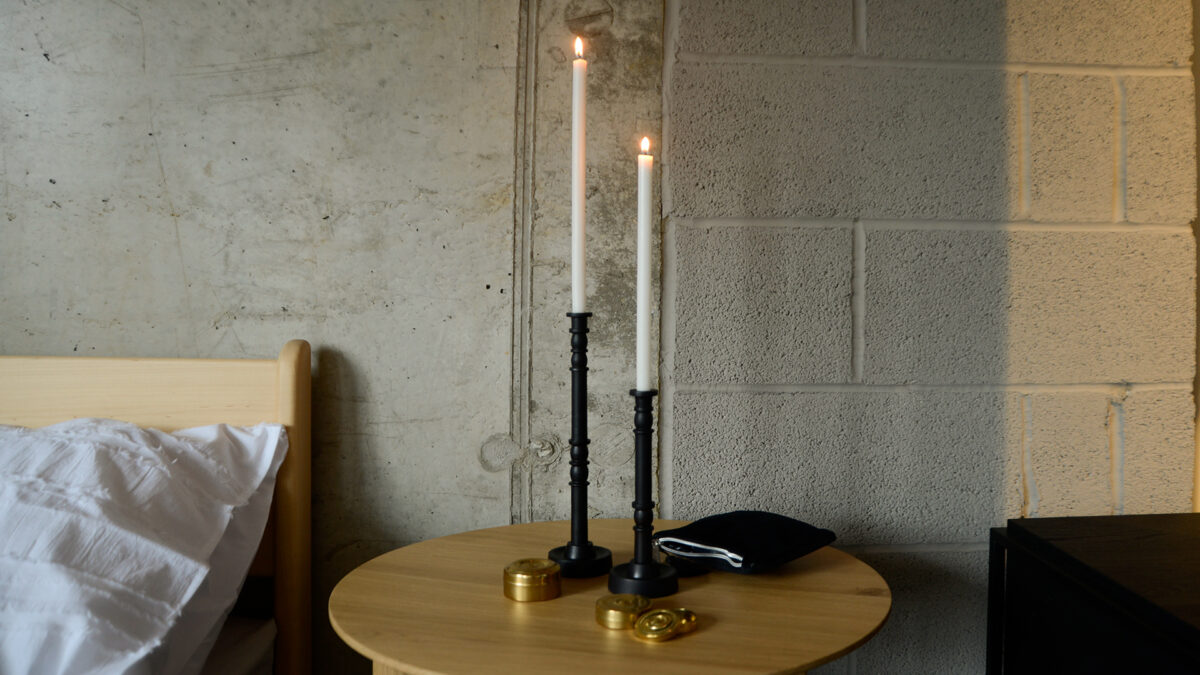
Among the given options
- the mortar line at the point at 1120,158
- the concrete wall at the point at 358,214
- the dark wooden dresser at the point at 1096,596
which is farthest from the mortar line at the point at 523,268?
the mortar line at the point at 1120,158

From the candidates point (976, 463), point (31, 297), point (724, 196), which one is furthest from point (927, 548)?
point (31, 297)

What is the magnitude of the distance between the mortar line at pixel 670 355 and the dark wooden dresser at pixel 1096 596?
19.7 inches

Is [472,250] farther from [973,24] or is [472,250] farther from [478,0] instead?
[973,24]

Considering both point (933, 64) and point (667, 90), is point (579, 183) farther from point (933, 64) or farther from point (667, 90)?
point (933, 64)

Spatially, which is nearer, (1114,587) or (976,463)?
(1114,587)

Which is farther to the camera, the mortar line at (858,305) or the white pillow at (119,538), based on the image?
the mortar line at (858,305)

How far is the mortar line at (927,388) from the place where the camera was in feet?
4.18

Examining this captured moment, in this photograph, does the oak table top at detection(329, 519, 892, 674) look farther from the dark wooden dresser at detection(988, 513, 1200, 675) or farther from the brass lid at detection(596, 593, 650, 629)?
the dark wooden dresser at detection(988, 513, 1200, 675)

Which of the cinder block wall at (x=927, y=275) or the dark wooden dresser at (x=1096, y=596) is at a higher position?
the cinder block wall at (x=927, y=275)

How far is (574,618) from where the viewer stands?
83cm

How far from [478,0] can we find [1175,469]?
146 centimetres

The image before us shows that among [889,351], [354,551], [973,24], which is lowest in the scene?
[354,551]

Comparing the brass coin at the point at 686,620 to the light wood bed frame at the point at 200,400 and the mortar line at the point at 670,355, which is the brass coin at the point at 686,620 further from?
the light wood bed frame at the point at 200,400

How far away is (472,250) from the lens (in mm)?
1296
